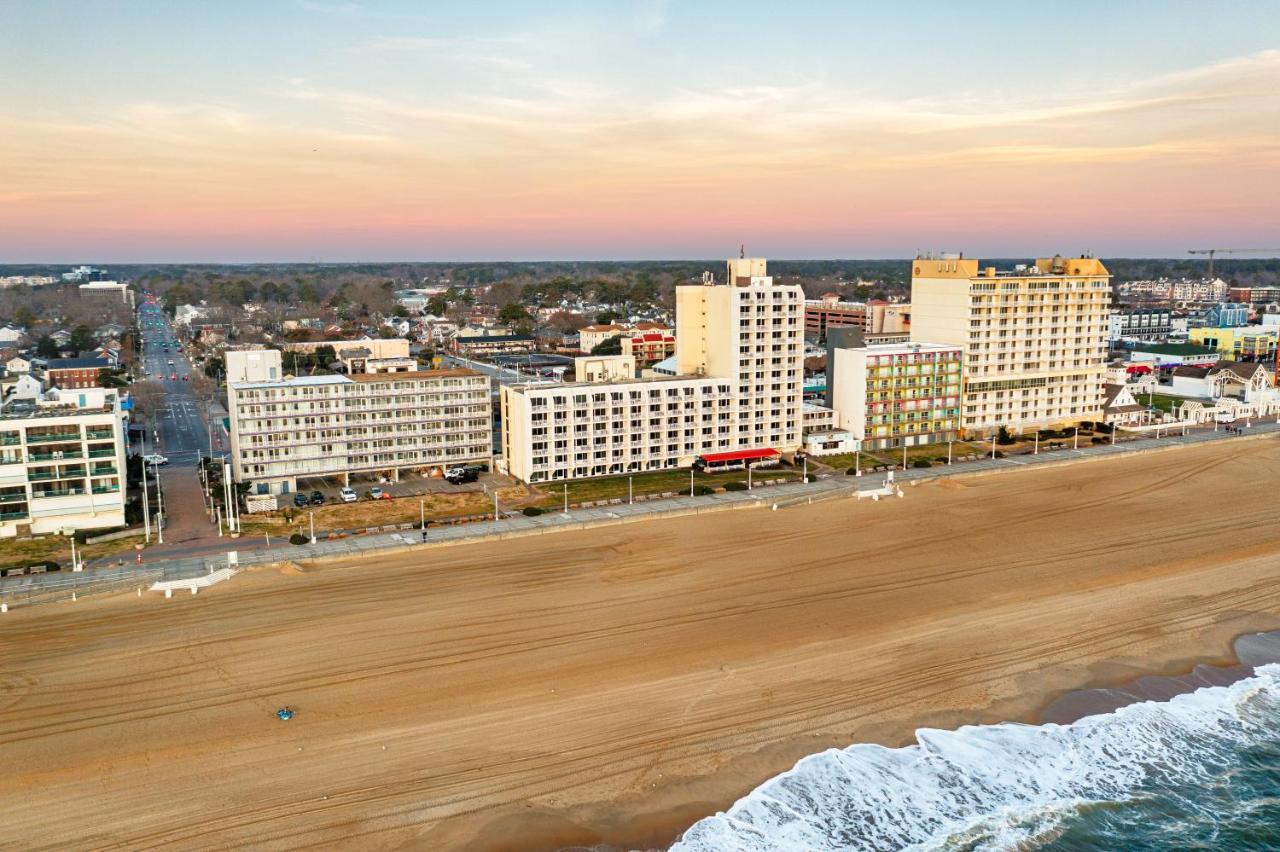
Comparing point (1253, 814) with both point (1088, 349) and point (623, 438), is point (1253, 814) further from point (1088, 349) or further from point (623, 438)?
point (1088, 349)

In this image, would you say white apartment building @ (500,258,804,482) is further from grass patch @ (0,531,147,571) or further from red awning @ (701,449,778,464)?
grass patch @ (0,531,147,571)

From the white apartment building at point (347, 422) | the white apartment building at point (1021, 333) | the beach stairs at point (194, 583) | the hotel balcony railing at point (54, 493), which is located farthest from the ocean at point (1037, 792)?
the white apartment building at point (1021, 333)

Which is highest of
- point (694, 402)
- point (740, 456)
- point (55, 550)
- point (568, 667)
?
point (694, 402)

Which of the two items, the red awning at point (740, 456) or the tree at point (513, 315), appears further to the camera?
the tree at point (513, 315)

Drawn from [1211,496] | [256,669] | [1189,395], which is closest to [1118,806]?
[256,669]

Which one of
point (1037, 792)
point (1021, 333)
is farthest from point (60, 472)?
point (1021, 333)

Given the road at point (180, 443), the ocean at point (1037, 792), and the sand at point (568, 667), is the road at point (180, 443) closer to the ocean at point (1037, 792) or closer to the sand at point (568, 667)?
the sand at point (568, 667)

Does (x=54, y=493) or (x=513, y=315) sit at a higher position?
(x=513, y=315)

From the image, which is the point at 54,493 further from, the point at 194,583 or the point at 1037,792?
the point at 1037,792
